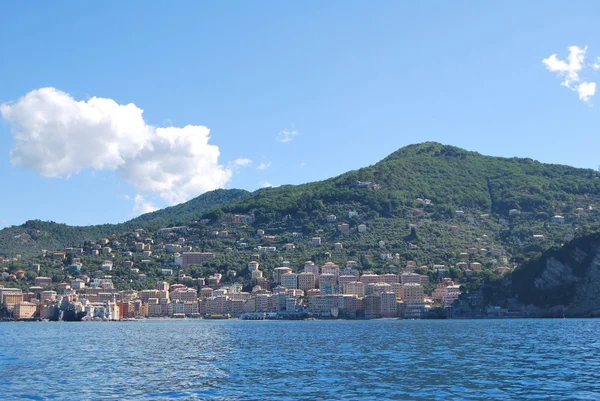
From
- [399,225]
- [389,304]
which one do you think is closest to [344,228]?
[399,225]

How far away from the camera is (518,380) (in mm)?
31656

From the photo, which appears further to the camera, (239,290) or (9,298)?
(239,290)

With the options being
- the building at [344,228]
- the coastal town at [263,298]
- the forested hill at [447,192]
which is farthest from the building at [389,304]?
the forested hill at [447,192]

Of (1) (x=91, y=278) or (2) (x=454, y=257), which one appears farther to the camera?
(1) (x=91, y=278)

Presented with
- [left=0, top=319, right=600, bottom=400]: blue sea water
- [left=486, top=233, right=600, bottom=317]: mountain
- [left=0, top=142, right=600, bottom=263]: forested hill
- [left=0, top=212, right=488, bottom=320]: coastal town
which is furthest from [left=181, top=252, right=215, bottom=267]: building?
[left=0, top=319, right=600, bottom=400]: blue sea water

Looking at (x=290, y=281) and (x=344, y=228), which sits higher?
(x=344, y=228)

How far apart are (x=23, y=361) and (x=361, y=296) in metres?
96.1

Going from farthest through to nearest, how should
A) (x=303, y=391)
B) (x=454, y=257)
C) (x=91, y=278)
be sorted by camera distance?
(x=91, y=278), (x=454, y=257), (x=303, y=391)

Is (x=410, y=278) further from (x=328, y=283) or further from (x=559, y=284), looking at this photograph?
(x=559, y=284)

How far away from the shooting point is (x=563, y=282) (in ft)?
355

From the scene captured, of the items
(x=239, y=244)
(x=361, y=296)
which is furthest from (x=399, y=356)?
(x=239, y=244)

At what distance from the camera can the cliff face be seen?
10500cm

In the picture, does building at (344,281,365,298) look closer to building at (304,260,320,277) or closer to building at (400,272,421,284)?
building at (400,272,421,284)

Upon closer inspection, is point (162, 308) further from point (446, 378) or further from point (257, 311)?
point (446, 378)
